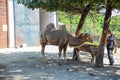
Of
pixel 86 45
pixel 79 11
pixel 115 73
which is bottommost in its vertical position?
pixel 115 73

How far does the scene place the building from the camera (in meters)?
25.0

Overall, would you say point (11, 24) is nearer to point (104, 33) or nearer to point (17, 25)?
point (17, 25)

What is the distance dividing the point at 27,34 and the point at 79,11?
1167 centimetres

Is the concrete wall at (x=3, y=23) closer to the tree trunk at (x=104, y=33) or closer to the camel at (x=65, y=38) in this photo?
the camel at (x=65, y=38)

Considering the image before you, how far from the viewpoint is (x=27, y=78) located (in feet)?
35.7

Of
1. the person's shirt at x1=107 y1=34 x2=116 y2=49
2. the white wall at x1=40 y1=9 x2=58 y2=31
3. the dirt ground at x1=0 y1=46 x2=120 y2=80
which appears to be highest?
the white wall at x1=40 y1=9 x2=58 y2=31

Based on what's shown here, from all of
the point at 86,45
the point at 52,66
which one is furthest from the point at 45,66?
the point at 86,45

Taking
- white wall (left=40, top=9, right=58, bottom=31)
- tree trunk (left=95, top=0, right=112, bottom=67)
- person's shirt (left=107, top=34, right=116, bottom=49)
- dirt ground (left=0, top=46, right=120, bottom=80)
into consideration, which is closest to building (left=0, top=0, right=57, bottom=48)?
white wall (left=40, top=9, right=58, bottom=31)

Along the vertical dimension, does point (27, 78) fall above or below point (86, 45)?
below

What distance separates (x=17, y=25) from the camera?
25.6 meters

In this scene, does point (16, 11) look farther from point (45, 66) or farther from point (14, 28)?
point (45, 66)

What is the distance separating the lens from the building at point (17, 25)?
2505cm

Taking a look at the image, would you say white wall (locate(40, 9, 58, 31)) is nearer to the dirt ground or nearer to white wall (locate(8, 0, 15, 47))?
white wall (locate(8, 0, 15, 47))

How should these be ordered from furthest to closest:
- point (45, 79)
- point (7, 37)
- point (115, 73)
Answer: point (7, 37) < point (115, 73) < point (45, 79)
